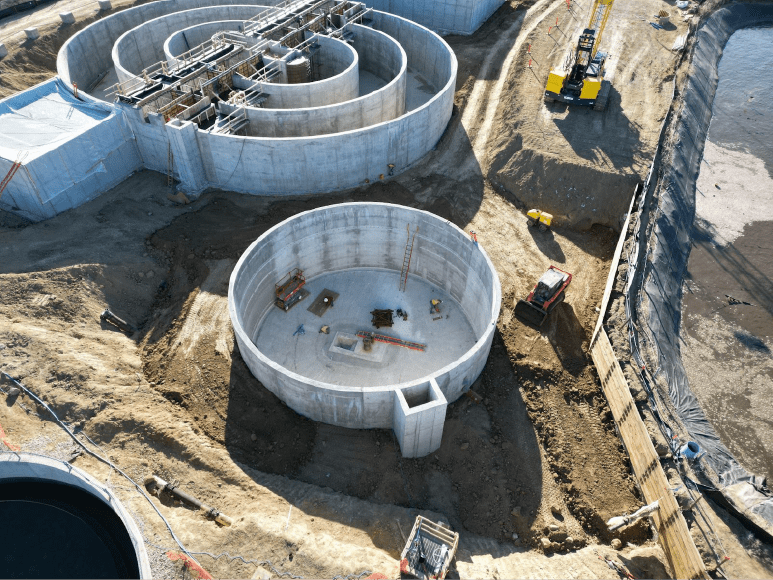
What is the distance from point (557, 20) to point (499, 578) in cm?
3665

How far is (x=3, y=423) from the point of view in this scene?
1412 cm

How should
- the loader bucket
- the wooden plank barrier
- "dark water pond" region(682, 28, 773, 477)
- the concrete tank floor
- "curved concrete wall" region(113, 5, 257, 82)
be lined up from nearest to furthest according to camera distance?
the wooden plank barrier < "dark water pond" region(682, 28, 773, 477) < the concrete tank floor < the loader bucket < "curved concrete wall" region(113, 5, 257, 82)

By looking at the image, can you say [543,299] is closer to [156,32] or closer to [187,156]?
[187,156]

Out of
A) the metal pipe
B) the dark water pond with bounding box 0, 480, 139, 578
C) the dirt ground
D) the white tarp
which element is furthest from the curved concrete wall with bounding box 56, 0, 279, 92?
the metal pipe

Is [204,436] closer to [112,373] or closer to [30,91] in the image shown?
[112,373]

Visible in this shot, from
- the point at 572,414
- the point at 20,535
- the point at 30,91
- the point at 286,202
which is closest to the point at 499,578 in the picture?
the point at 572,414

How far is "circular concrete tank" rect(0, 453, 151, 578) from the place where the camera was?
12914mm

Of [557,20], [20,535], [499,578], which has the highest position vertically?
[557,20]

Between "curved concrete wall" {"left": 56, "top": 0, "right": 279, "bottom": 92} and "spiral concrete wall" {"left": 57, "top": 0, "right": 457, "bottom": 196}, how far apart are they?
0.06 m

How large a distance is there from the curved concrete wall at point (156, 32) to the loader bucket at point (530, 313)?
81.2 ft

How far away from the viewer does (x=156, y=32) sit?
29.9m

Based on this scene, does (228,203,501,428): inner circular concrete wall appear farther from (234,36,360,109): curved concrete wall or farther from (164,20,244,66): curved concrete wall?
(164,20,244,66): curved concrete wall

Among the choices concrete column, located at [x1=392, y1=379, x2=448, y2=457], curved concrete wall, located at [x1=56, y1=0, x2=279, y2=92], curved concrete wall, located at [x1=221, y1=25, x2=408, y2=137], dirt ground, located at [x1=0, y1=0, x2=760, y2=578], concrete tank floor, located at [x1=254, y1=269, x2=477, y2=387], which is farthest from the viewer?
curved concrete wall, located at [x1=56, y1=0, x2=279, y2=92]

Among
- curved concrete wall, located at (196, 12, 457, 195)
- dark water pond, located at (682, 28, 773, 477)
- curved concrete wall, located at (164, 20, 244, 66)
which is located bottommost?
dark water pond, located at (682, 28, 773, 477)
